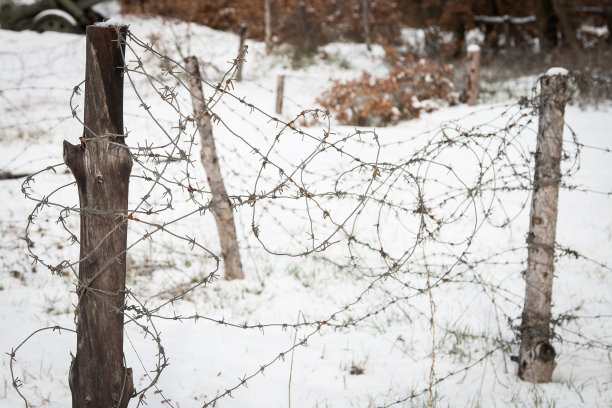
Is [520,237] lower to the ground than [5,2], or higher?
lower

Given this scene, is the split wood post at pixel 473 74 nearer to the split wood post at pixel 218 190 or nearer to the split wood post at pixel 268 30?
the split wood post at pixel 268 30

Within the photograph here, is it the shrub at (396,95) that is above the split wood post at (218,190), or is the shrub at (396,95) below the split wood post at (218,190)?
above

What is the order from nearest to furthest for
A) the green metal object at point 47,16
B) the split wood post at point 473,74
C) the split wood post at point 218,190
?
1. the split wood post at point 218,190
2. the split wood post at point 473,74
3. the green metal object at point 47,16

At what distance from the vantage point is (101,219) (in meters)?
1.92

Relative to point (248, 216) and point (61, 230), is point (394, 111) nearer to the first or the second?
point (248, 216)

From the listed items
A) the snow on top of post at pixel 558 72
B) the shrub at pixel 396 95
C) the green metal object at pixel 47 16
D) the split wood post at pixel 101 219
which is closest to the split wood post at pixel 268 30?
the green metal object at pixel 47 16

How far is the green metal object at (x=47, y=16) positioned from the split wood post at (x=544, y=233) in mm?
14675

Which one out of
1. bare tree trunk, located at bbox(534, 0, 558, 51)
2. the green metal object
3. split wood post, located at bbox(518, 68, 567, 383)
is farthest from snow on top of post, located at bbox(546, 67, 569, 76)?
the green metal object

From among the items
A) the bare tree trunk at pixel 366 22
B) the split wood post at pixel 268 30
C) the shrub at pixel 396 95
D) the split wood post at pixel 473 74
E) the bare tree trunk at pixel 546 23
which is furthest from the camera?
the bare tree trunk at pixel 366 22

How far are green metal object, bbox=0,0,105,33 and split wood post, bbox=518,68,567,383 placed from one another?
48.1ft

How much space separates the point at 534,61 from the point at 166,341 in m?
13.1

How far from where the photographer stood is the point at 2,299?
12.8 feet

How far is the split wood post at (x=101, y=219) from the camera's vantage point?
1882mm

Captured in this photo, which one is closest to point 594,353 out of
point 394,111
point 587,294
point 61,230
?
point 587,294
